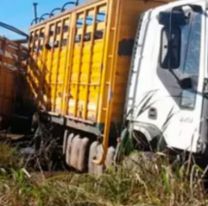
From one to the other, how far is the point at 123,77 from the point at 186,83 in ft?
6.80

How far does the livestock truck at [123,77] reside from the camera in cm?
815

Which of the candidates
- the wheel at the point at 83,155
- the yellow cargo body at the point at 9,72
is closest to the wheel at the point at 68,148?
the wheel at the point at 83,155

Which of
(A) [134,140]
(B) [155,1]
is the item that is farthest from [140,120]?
(B) [155,1]

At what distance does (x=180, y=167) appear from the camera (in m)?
6.43

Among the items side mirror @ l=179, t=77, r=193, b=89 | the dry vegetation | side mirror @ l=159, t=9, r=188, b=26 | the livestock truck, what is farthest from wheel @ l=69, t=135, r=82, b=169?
the dry vegetation

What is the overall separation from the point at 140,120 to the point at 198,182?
10.3 ft

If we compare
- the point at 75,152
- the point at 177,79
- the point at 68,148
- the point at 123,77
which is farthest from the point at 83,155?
the point at 177,79

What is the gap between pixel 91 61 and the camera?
36.4 feet

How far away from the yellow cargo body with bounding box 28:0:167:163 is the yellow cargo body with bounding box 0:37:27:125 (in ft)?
7.07

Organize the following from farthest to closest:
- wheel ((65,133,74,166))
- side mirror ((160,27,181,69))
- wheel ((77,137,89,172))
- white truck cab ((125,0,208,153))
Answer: wheel ((65,133,74,166)) → wheel ((77,137,89,172)) → side mirror ((160,27,181,69)) → white truck cab ((125,0,208,153))

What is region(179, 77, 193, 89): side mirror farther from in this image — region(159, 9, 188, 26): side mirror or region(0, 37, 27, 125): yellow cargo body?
region(0, 37, 27, 125): yellow cargo body

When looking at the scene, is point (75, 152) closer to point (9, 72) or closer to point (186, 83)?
point (186, 83)

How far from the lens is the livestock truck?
8.15 m

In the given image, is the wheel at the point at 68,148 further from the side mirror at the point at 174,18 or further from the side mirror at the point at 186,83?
the side mirror at the point at 186,83
